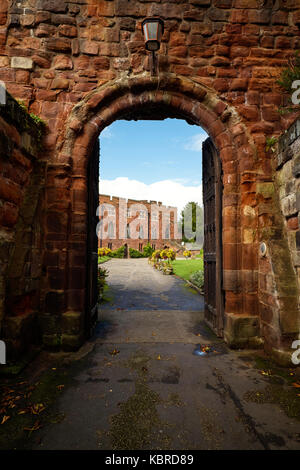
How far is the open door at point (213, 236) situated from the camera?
3781 mm

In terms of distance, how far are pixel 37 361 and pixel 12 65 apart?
4167 mm

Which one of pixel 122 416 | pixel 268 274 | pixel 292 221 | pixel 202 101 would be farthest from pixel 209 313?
pixel 202 101

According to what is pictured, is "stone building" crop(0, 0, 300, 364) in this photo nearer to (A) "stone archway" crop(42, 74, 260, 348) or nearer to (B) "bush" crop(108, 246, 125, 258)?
(A) "stone archway" crop(42, 74, 260, 348)

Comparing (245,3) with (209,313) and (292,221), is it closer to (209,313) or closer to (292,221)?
(292,221)

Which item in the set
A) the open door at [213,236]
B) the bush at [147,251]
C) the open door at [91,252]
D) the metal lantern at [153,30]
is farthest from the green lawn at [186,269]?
the bush at [147,251]

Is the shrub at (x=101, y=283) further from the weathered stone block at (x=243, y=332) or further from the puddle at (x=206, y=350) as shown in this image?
the weathered stone block at (x=243, y=332)

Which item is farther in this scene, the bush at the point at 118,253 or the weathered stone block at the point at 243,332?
the bush at the point at 118,253

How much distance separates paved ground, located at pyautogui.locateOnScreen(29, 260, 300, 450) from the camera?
1.70 meters

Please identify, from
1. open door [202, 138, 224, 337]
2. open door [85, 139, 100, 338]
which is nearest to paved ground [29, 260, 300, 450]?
open door [85, 139, 100, 338]

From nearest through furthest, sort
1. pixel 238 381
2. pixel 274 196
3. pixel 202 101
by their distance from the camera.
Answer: pixel 238 381 → pixel 274 196 → pixel 202 101

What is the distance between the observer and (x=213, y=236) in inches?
165

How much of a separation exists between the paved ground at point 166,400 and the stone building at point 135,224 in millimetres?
28011

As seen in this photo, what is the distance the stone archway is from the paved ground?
503 millimetres
